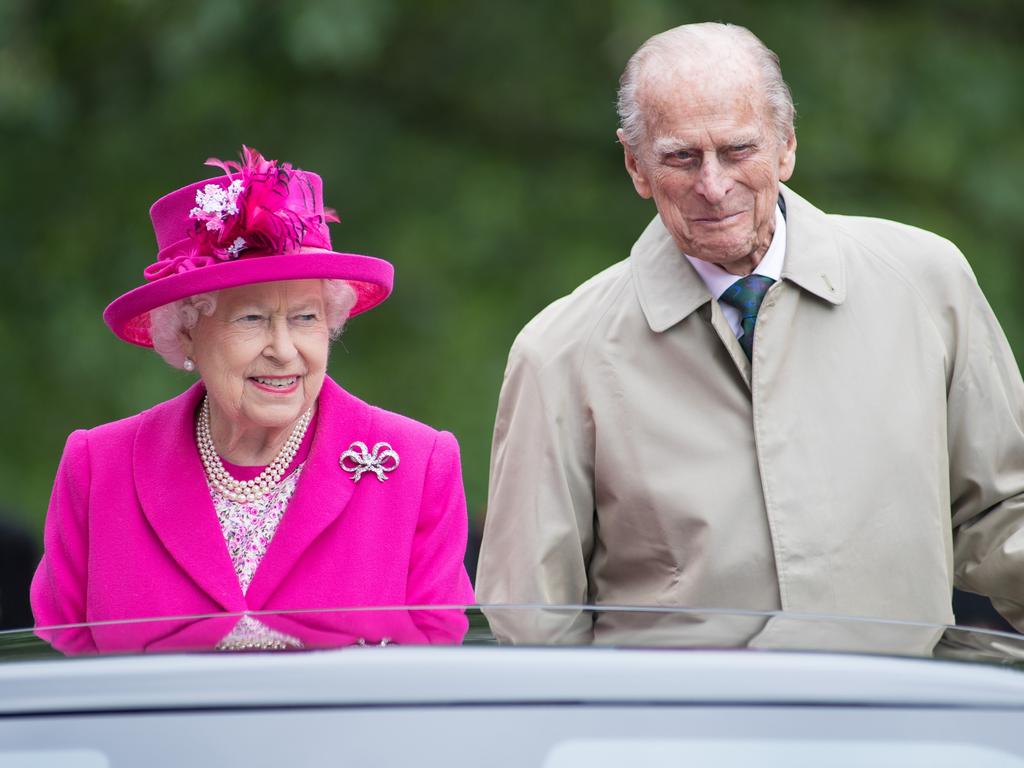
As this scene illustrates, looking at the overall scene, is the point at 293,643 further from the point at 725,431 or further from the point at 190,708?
the point at 725,431

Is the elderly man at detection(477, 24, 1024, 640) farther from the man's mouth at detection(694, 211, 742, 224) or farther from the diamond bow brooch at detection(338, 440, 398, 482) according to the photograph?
the diamond bow brooch at detection(338, 440, 398, 482)

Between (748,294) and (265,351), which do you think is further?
(748,294)

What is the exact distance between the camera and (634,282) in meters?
3.48

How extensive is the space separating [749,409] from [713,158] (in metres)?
0.47

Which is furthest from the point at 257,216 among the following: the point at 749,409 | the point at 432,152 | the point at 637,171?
the point at 432,152

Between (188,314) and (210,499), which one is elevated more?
(188,314)

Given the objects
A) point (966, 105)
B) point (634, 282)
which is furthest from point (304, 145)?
point (634, 282)

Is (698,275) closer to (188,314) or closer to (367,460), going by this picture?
(367,460)

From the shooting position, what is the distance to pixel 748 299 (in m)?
3.40

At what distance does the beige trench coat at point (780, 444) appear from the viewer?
3.21 m

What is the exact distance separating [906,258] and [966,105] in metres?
4.93

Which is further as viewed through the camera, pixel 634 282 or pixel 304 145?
pixel 304 145

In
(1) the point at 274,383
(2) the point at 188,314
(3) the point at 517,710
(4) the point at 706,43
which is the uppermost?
(4) the point at 706,43

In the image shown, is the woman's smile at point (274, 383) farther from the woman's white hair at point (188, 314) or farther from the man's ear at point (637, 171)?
the man's ear at point (637, 171)
